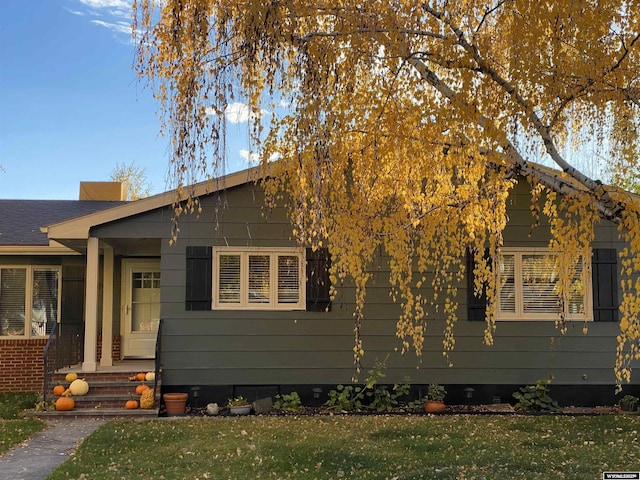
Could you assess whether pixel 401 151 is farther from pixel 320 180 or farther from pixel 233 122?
pixel 233 122

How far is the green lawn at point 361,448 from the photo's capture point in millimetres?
5613

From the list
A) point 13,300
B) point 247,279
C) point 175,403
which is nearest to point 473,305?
point 247,279

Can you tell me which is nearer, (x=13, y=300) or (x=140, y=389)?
(x=140, y=389)

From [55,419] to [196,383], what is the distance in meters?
1.86

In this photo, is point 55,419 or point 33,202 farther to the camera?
point 33,202

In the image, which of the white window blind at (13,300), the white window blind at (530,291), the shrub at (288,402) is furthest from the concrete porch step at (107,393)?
the white window blind at (530,291)

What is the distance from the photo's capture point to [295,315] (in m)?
9.24

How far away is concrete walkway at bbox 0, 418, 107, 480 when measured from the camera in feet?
19.0

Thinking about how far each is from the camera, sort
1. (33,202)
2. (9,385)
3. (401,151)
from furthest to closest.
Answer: (33,202), (9,385), (401,151)

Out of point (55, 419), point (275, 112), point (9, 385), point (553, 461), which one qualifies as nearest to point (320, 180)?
point (275, 112)

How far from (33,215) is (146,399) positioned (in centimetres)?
576

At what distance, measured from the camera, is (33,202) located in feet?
45.6

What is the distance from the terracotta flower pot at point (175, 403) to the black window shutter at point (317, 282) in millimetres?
2113

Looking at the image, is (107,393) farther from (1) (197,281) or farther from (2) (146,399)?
(1) (197,281)
